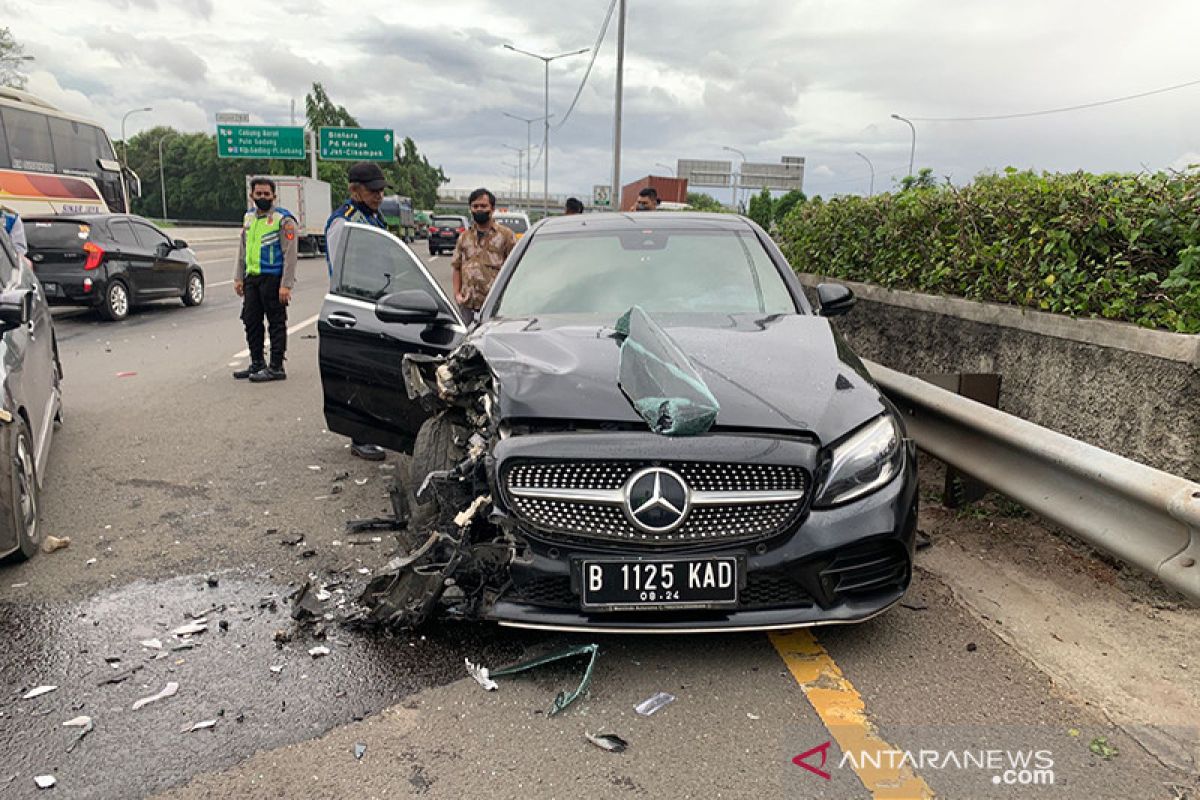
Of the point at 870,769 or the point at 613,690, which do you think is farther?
the point at 613,690

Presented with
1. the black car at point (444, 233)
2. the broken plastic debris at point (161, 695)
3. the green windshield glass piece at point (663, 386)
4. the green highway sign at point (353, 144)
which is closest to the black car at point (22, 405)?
the broken plastic debris at point (161, 695)

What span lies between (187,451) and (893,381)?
A: 4602mm

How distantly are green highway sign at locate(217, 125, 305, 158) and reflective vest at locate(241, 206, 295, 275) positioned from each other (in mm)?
42417

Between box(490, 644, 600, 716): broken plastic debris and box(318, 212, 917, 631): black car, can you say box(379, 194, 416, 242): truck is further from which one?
box(490, 644, 600, 716): broken plastic debris

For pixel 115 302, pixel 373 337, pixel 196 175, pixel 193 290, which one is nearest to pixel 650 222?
pixel 373 337

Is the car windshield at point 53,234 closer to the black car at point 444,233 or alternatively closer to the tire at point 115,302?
the tire at point 115,302

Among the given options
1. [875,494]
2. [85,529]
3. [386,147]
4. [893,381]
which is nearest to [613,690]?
[875,494]

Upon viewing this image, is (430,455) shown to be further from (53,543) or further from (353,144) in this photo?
(353,144)

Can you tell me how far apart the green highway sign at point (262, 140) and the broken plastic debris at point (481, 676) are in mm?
48910

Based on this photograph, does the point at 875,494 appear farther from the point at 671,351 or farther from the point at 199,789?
the point at 199,789

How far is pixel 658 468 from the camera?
2.88 m

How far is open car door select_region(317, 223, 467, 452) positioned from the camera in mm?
4980

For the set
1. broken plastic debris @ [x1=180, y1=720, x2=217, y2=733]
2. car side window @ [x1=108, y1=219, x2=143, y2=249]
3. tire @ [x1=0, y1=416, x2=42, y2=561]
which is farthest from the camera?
car side window @ [x1=108, y1=219, x2=143, y2=249]

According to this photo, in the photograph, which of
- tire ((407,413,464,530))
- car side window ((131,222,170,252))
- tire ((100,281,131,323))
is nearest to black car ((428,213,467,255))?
car side window ((131,222,170,252))
